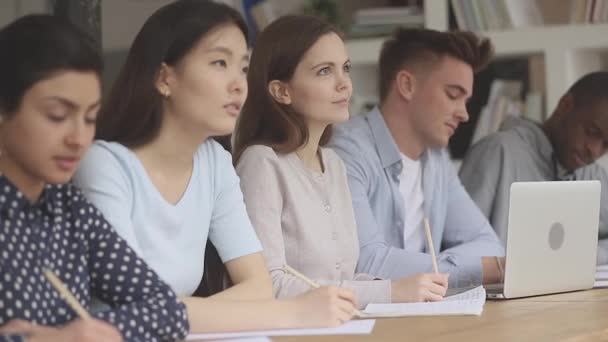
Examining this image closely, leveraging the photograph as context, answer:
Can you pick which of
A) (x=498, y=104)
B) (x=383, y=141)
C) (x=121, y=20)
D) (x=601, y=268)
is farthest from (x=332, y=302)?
(x=498, y=104)

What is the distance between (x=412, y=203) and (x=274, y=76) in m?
0.75

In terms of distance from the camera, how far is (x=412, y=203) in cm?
319

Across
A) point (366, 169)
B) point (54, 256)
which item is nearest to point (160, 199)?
point (54, 256)

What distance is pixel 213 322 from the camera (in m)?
1.87

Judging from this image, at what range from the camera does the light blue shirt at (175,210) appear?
77.1 inches

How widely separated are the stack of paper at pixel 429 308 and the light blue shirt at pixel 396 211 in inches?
20.9

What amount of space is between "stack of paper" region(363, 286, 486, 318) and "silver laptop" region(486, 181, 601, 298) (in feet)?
0.59

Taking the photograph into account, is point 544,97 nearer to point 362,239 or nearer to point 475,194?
point 475,194

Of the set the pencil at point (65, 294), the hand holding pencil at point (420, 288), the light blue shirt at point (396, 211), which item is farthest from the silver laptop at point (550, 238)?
the pencil at point (65, 294)

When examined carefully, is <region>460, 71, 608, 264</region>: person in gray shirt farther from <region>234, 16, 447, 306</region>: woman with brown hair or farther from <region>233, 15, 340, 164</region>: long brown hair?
<region>233, 15, 340, 164</region>: long brown hair

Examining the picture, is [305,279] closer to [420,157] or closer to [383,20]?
[420,157]

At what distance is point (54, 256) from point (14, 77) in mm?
278

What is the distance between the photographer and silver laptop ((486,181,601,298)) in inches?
95.3

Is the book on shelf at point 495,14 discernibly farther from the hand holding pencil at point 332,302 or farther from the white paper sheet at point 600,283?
the hand holding pencil at point 332,302
